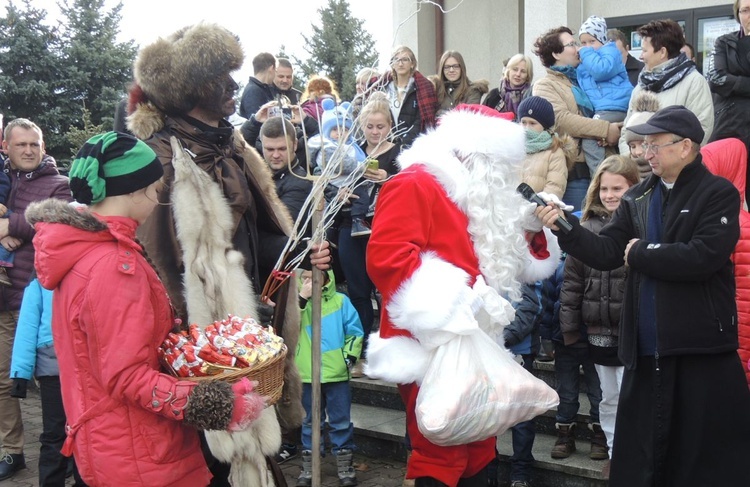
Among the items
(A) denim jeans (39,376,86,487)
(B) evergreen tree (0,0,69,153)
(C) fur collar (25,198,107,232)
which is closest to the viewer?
(C) fur collar (25,198,107,232)

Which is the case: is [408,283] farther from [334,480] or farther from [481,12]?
[481,12]

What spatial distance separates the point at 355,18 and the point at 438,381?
1630 centimetres

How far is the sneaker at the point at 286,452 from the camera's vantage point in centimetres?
601

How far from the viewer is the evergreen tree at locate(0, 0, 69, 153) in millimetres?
14461

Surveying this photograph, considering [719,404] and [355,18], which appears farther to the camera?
[355,18]

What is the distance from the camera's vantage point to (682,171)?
146 inches

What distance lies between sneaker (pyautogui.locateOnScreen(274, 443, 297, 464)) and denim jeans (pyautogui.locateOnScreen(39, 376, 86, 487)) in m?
1.55

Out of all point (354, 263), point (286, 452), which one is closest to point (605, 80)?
point (354, 263)

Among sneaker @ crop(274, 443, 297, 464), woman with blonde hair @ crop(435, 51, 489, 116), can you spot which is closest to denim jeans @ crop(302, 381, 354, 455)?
sneaker @ crop(274, 443, 297, 464)

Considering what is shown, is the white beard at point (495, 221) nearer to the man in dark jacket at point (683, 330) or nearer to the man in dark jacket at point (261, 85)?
the man in dark jacket at point (683, 330)

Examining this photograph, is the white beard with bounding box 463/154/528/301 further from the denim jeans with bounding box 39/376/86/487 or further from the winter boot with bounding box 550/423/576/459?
the denim jeans with bounding box 39/376/86/487

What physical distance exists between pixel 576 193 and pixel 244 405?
4640 mm

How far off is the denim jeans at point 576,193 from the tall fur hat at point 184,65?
393 centimetres

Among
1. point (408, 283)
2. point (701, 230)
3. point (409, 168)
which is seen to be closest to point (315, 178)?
point (409, 168)
